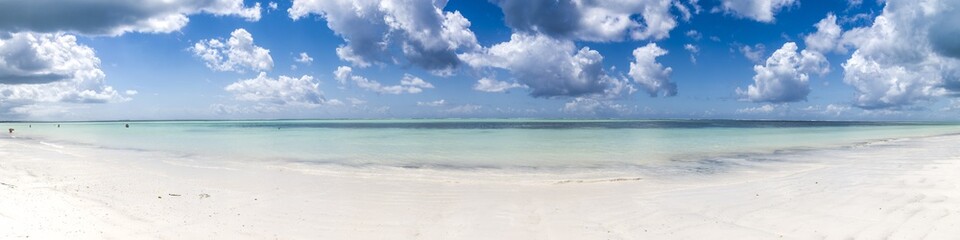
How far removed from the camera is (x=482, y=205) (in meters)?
8.92

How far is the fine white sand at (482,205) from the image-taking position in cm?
668

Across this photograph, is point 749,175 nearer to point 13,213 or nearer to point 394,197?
point 394,197

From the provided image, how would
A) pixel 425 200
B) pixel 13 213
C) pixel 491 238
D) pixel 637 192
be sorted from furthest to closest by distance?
pixel 637 192, pixel 425 200, pixel 13 213, pixel 491 238

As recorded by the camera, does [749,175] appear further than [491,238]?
Yes

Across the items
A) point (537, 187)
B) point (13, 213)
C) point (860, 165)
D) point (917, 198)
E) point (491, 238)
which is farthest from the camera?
point (860, 165)

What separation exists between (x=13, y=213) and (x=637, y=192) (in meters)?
9.98

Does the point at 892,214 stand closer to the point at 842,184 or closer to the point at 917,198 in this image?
the point at 917,198

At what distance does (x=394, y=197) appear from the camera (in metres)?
9.81

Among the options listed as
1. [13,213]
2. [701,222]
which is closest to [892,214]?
[701,222]

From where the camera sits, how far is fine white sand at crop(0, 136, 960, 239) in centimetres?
668

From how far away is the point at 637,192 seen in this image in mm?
10289

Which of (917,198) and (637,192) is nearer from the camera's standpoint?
(917,198)

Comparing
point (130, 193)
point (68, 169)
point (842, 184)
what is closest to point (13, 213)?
point (130, 193)

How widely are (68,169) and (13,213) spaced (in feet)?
27.6
